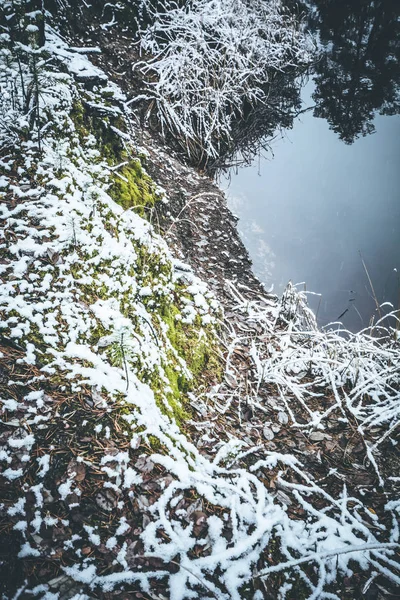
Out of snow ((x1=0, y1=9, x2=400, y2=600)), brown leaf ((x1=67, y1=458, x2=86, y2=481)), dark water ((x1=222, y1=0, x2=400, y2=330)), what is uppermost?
dark water ((x1=222, y1=0, x2=400, y2=330))

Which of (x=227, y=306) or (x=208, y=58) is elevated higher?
(x=208, y=58)

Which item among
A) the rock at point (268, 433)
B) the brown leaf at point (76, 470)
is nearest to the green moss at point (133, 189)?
the brown leaf at point (76, 470)

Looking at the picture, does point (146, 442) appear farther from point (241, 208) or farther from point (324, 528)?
point (241, 208)

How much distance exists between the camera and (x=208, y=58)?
4.53m

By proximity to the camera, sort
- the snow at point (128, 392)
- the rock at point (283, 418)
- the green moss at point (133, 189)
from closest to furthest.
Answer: the snow at point (128, 392), the rock at point (283, 418), the green moss at point (133, 189)

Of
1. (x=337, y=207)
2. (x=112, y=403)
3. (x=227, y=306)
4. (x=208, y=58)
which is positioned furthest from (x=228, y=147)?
(x=337, y=207)

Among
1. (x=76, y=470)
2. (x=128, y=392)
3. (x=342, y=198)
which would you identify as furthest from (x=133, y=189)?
(x=342, y=198)

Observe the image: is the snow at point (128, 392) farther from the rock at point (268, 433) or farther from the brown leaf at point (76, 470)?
the rock at point (268, 433)

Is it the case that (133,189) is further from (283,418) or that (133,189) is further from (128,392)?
(283,418)

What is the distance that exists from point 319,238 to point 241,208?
7.47 meters

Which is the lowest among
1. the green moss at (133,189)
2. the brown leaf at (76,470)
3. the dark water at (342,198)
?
the brown leaf at (76,470)

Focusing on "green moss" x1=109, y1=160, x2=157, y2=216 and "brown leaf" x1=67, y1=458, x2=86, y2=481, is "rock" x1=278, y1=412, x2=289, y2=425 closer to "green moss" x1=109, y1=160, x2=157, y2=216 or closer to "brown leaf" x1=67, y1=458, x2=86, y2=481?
"brown leaf" x1=67, y1=458, x2=86, y2=481

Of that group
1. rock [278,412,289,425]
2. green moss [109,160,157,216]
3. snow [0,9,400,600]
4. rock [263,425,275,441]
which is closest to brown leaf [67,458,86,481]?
snow [0,9,400,600]

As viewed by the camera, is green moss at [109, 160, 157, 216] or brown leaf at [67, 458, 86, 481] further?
green moss at [109, 160, 157, 216]
